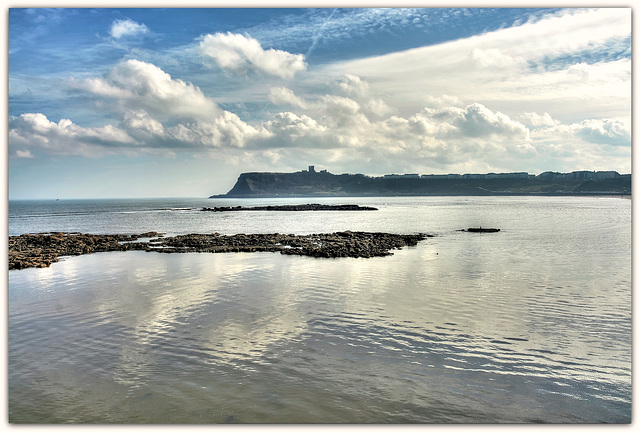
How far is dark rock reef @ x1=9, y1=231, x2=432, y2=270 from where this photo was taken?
35156 millimetres

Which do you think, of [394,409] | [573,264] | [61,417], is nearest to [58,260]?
[61,417]

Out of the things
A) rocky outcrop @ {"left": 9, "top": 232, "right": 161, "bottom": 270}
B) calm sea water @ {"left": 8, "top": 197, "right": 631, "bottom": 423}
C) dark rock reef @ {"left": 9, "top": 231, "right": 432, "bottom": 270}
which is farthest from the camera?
dark rock reef @ {"left": 9, "top": 231, "right": 432, "bottom": 270}

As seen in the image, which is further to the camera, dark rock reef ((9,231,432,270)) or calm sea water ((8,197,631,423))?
dark rock reef ((9,231,432,270))

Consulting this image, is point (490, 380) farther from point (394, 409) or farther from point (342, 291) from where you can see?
point (342, 291)

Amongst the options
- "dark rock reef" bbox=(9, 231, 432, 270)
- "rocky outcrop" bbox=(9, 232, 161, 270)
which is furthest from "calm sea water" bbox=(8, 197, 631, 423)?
"dark rock reef" bbox=(9, 231, 432, 270)

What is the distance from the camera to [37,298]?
2027 cm

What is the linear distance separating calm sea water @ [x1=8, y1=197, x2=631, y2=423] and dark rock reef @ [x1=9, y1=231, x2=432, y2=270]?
9643mm

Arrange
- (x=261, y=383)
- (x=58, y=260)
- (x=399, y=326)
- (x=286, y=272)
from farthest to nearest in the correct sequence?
(x=58, y=260), (x=286, y=272), (x=399, y=326), (x=261, y=383)

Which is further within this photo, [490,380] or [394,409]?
[490,380]

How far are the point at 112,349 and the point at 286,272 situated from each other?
1491 centimetres

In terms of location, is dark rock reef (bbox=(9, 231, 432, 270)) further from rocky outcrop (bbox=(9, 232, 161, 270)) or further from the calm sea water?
the calm sea water

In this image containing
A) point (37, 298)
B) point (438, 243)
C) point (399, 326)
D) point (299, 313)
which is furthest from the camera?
point (438, 243)

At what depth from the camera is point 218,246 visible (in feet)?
137

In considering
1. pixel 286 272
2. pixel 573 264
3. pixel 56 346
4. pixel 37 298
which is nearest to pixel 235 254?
pixel 286 272
